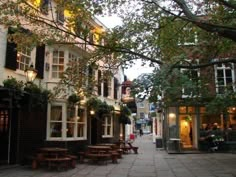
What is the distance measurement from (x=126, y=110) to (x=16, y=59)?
12540 millimetres

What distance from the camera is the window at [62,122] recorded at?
16.8 metres

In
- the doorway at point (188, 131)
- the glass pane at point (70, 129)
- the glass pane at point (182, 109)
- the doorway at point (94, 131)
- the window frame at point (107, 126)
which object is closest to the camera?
the glass pane at point (70, 129)

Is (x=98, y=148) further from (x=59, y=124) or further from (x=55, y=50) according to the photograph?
(x=55, y=50)

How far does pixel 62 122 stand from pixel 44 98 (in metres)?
2.72

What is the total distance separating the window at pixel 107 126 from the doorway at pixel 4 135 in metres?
8.66

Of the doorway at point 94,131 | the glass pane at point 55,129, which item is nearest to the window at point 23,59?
the glass pane at point 55,129

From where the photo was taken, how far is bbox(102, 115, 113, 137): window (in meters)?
22.7

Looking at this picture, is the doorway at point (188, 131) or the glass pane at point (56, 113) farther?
the doorway at point (188, 131)

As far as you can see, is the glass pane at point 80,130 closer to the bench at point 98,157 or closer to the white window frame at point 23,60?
the bench at point 98,157

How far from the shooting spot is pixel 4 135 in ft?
47.4

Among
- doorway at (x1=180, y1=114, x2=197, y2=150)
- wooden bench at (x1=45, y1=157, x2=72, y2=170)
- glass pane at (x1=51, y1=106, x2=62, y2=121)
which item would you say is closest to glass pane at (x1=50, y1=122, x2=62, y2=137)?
glass pane at (x1=51, y1=106, x2=62, y2=121)

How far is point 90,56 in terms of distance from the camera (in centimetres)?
1285

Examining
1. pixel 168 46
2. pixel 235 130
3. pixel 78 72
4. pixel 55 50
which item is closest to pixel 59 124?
pixel 55 50

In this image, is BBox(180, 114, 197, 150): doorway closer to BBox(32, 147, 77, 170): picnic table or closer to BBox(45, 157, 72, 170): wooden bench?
BBox(32, 147, 77, 170): picnic table
